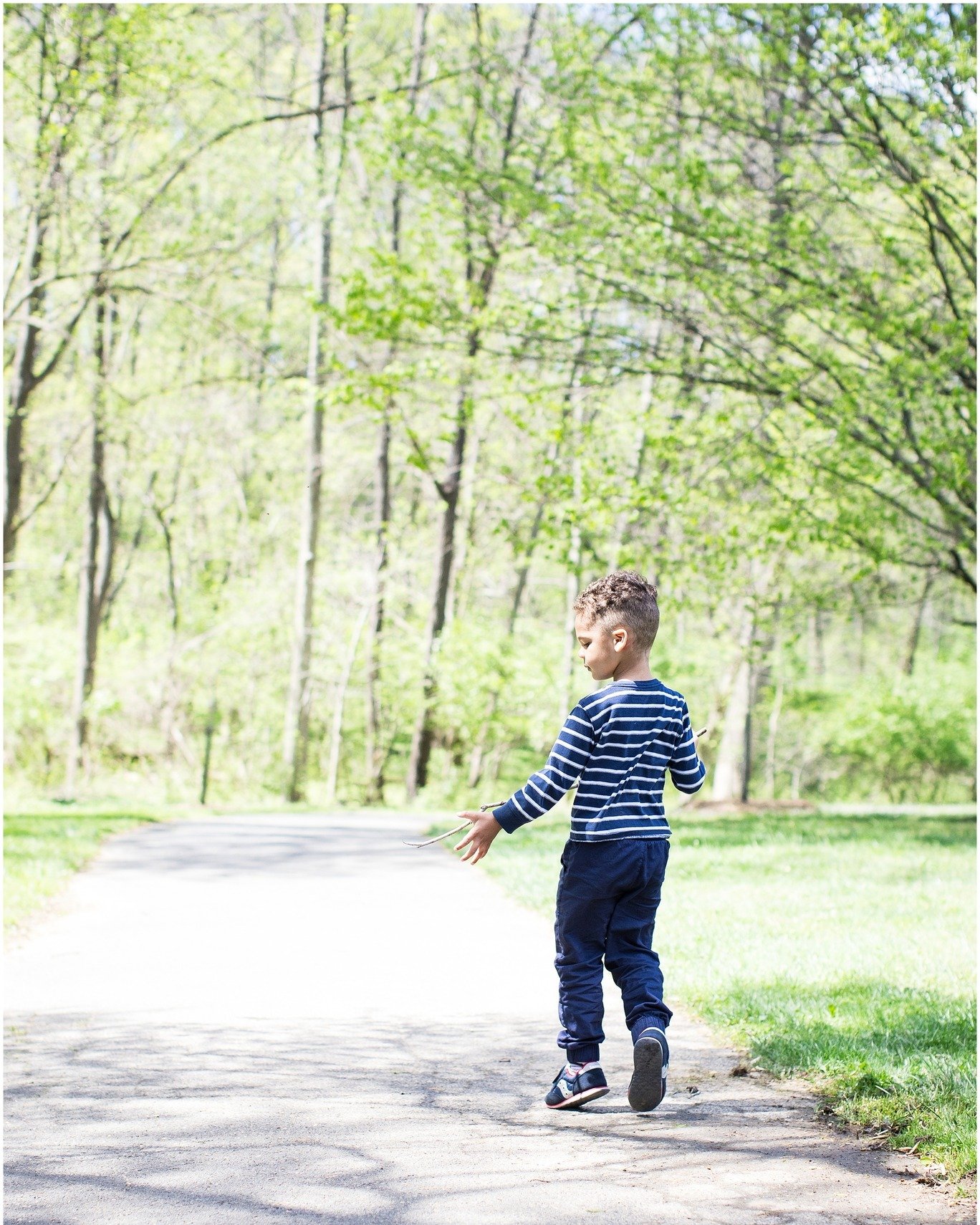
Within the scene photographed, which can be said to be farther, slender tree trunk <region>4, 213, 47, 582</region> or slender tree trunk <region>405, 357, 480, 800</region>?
slender tree trunk <region>405, 357, 480, 800</region>

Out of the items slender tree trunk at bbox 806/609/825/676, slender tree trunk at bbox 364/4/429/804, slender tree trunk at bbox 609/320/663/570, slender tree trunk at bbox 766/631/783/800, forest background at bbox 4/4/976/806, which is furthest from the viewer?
slender tree trunk at bbox 806/609/825/676

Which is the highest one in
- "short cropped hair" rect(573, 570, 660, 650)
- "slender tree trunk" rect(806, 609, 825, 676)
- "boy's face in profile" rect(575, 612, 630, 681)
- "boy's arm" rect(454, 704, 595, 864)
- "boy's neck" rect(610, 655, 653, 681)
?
"slender tree trunk" rect(806, 609, 825, 676)

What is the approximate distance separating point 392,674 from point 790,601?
1668 centimetres

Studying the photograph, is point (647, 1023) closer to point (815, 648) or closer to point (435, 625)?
point (435, 625)

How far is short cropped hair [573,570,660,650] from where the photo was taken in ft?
13.2

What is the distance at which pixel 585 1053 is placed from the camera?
12.9 ft

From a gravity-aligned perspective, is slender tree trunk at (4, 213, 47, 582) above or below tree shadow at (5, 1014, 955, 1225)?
above

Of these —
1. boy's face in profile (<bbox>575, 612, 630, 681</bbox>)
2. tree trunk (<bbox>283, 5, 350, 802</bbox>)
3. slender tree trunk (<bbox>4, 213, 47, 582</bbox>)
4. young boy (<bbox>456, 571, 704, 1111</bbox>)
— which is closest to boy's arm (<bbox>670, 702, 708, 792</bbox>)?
young boy (<bbox>456, 571, 704, 1111</bbox>)

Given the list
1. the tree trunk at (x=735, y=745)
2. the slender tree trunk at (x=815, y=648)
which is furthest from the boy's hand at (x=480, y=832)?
the slender tree trunk at (x=815, y=648)

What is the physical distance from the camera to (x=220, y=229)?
17.3 m

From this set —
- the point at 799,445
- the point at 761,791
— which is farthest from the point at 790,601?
the point at 761,791

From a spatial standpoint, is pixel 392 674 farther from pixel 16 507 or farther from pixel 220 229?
pixel 220 229

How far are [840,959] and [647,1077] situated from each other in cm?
349

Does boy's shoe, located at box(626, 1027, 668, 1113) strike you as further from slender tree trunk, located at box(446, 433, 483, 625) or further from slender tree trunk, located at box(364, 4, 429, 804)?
slender tree trunk, located at box(446, 433, 483, 625)
